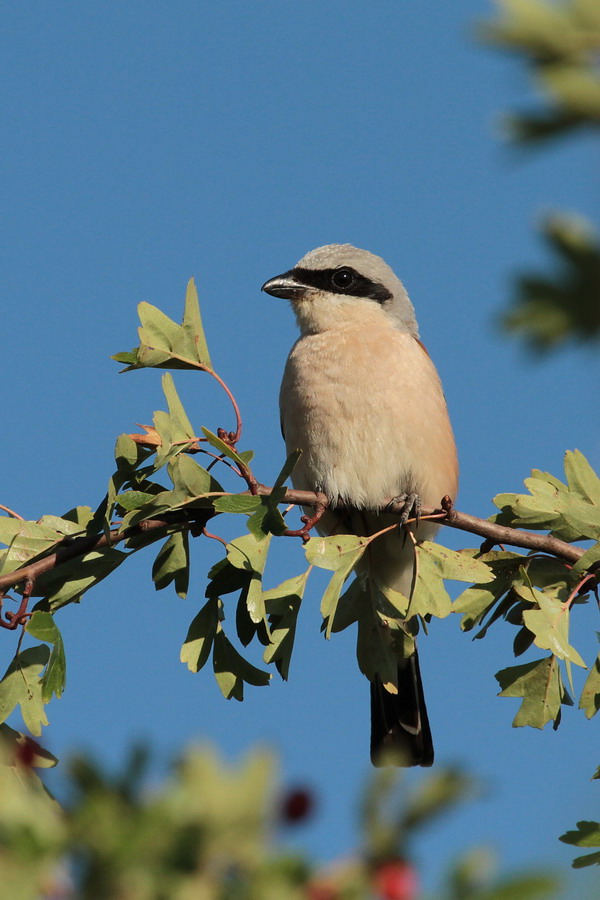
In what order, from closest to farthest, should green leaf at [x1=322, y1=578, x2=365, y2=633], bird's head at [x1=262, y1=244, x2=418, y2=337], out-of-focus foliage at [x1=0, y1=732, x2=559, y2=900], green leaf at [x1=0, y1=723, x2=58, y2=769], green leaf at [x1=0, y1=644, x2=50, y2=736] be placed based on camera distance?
out-of-focus foliage at [x1=0, y1=732, x2=559, y2=900], green leaf at [x1=0, y1=723, x2=58, y2=769], green leaf at [x1=0, y1=644, x2=50, y2=736], green leaf at [x1=322, y1=578, x2=365, y2=633], bird's head at [x1=262, y1=244, x2=418, y2=337]

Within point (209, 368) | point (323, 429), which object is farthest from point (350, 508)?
point (209, 368)

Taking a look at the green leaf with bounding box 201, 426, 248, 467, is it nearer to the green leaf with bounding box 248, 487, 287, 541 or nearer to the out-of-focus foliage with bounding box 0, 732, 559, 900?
the green leaf with bounding box 248, 487, 287, 541

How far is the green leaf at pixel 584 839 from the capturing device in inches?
98.1

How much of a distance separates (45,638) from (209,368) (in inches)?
39.4

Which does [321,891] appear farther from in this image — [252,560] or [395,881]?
[252,560]

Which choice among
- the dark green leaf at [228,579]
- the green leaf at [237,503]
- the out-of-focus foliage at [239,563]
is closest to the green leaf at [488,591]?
the out-of-focus foliage at [239,563]

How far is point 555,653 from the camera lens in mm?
3076

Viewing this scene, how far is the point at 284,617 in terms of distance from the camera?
3.34 metres

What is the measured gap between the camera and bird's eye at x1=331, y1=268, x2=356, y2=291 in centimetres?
566

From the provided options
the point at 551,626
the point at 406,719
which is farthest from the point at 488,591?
the point at 406,719

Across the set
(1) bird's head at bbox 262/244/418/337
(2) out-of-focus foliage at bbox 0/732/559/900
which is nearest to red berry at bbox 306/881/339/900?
(2) out-of-focus foliage at bbox 0/732/559/900

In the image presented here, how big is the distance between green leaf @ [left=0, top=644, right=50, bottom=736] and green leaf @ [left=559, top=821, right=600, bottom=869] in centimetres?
148

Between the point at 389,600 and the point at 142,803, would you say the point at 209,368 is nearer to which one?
the point at 389,600

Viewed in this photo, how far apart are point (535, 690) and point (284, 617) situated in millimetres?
798
